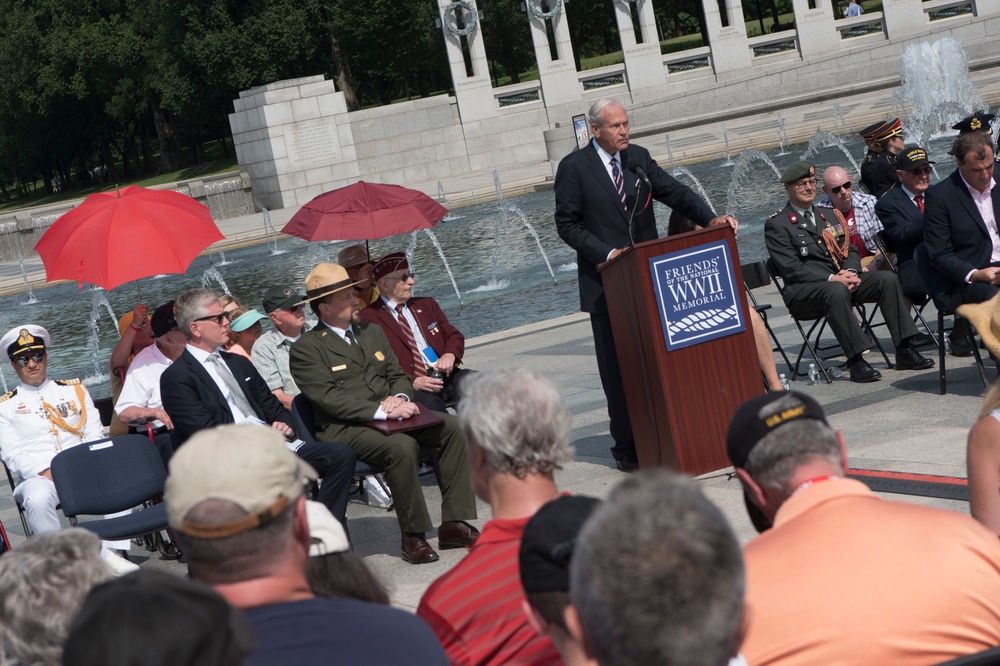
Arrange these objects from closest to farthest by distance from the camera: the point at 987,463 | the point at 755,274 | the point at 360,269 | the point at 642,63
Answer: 1. the point at 987,463
2. the point at 360,269
3. the point at 755,274
4. the point at 642,63

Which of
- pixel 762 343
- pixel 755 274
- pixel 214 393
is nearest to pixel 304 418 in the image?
pixel 214 393

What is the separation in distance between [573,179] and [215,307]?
88.5 inches

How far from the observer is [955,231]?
802cm

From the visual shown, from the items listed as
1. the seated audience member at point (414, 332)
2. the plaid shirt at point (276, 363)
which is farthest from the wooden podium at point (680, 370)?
the plaid shirt at point (276, 363)

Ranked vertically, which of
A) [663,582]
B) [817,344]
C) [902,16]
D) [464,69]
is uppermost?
[464,69]

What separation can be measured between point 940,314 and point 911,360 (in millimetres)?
677

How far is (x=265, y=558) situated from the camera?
2529 millimetres

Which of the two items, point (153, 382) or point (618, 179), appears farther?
point (153, 382)

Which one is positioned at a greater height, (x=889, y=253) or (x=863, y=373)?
(x=889, y=253)

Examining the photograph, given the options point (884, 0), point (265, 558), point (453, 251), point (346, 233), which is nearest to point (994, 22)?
point (884, 0)

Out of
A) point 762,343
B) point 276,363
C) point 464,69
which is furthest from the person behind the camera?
point 464,69

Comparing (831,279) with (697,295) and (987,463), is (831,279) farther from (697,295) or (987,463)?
(987,463)

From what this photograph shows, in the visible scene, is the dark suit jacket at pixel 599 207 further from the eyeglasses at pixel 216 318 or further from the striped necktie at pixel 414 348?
the eyeglasses at pixel 216 318

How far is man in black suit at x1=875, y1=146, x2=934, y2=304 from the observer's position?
9.00 metres
